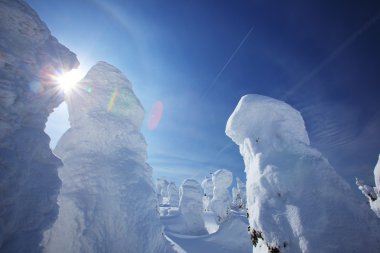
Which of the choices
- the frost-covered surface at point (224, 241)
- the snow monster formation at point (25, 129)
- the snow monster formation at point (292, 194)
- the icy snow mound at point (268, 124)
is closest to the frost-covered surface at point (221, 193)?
the frost-covered surface at point (224, 241)

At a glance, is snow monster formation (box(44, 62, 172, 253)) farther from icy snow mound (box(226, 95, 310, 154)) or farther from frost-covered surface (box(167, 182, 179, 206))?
frost-covered surface (box(167, 182, 179, 206))

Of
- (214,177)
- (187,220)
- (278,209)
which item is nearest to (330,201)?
(278,209)

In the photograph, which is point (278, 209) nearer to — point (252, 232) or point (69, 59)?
point (252, 232)

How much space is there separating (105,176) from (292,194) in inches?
669

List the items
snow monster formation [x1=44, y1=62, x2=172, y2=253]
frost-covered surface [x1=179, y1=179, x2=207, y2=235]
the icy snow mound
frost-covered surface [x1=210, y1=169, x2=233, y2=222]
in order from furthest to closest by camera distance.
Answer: frost-covered surface [x1=210, y1=169, x2=233, y2=222]
frost-covered surface [x1=179, y1=179, x2=207, y2=235]
snow monster formation [x1=44, y1=62, x2=172, y2=253]
the icy snow mound

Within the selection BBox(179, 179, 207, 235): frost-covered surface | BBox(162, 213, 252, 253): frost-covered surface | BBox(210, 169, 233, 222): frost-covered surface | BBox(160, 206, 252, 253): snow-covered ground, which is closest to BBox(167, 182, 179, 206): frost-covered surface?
BBox(210, 169, 233, 222): frost-covered surface

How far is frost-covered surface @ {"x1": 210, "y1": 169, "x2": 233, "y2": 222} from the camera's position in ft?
203

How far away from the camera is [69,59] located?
1839cm

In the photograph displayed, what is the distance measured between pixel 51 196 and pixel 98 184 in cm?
579

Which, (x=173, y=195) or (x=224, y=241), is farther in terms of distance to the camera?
(x=173, y=195)

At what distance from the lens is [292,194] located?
9742mm

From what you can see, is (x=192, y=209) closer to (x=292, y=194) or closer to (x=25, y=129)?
(x=25, y=129)

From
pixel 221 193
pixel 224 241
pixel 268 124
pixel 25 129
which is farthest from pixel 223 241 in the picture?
pixel 25 129

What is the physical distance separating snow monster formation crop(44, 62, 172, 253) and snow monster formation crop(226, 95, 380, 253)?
41.3ft
